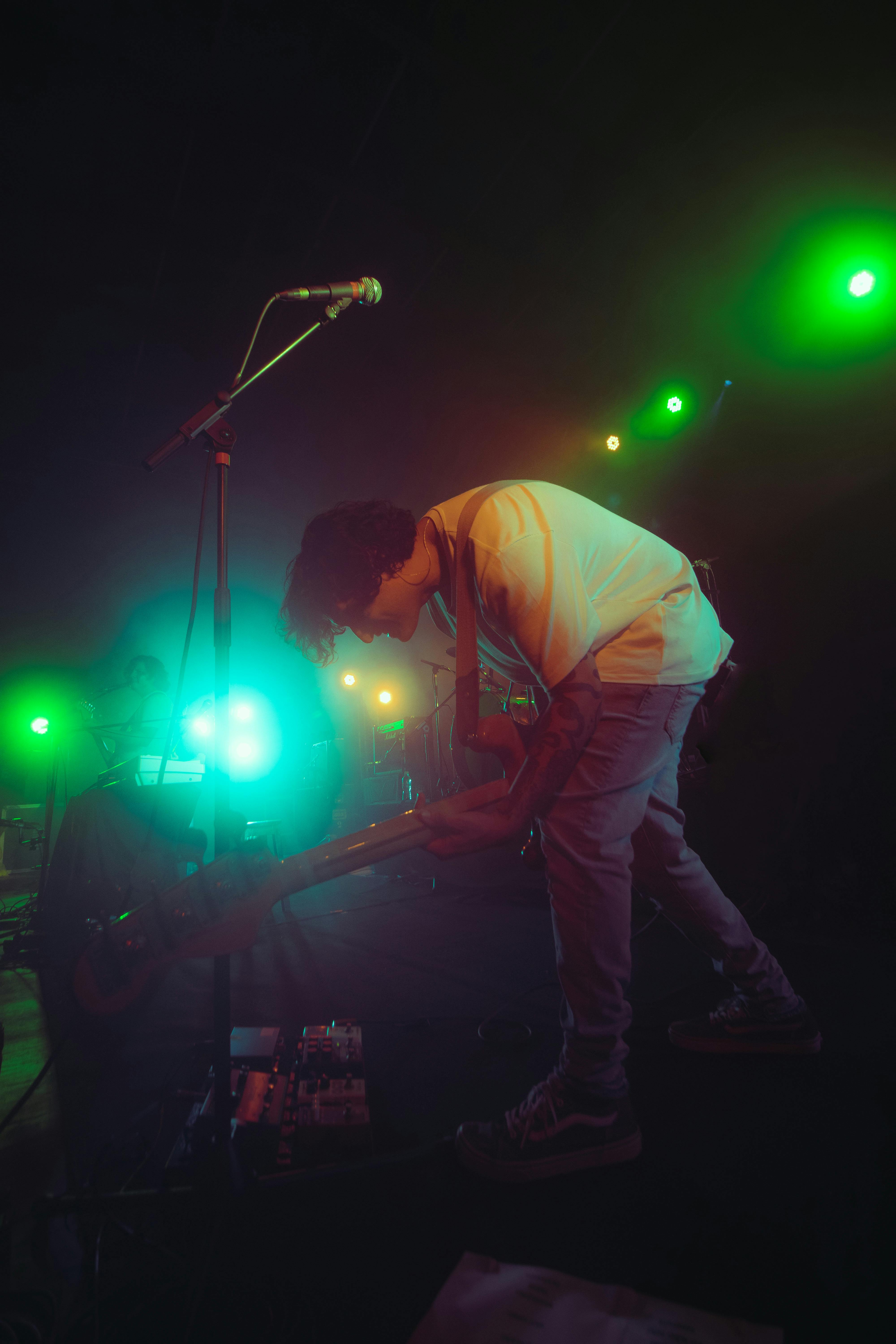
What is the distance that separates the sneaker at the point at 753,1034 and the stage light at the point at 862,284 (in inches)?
166

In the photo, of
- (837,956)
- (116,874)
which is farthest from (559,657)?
(116,874)

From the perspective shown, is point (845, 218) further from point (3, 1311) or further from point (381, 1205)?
point (3, 1311)

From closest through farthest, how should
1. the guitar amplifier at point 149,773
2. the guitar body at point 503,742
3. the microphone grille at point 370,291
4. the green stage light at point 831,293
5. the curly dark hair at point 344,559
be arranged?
the guitar body at point 503,742
the curly dark hair at point 344,559
the microphone grille at point 370,291
the guitar amplifier at point 149,773
the green stage light at point 831,293

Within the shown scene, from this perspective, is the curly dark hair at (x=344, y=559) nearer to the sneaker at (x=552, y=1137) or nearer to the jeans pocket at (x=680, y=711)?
the jeans pocket at (x=680, y=711)

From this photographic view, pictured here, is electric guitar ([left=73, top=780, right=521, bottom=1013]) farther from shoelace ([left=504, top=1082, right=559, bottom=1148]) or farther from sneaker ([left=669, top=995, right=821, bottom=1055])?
sneaker ([left=669, top=995, right=821, bottom=1055])

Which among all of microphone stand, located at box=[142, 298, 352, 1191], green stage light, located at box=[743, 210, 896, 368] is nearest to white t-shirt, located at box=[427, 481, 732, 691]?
microphone stand, located at box=[142, 298, 352, 1191]

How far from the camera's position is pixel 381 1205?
108 centimetres

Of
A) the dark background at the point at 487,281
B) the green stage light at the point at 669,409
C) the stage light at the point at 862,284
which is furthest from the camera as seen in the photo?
the green stage light at the point at 669,409

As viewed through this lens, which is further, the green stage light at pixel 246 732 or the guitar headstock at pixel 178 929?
the green stage light at pixel 246 732

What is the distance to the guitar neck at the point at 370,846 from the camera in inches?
42.0

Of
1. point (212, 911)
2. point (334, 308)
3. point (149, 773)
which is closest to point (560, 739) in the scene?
point (212, 911)

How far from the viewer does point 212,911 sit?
98 centimetres

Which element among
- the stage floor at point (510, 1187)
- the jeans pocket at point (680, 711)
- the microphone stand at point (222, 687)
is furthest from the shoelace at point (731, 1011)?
the microphone stand at point (222, 687)

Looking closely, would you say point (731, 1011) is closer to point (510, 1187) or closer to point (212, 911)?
point (510, 1187)
